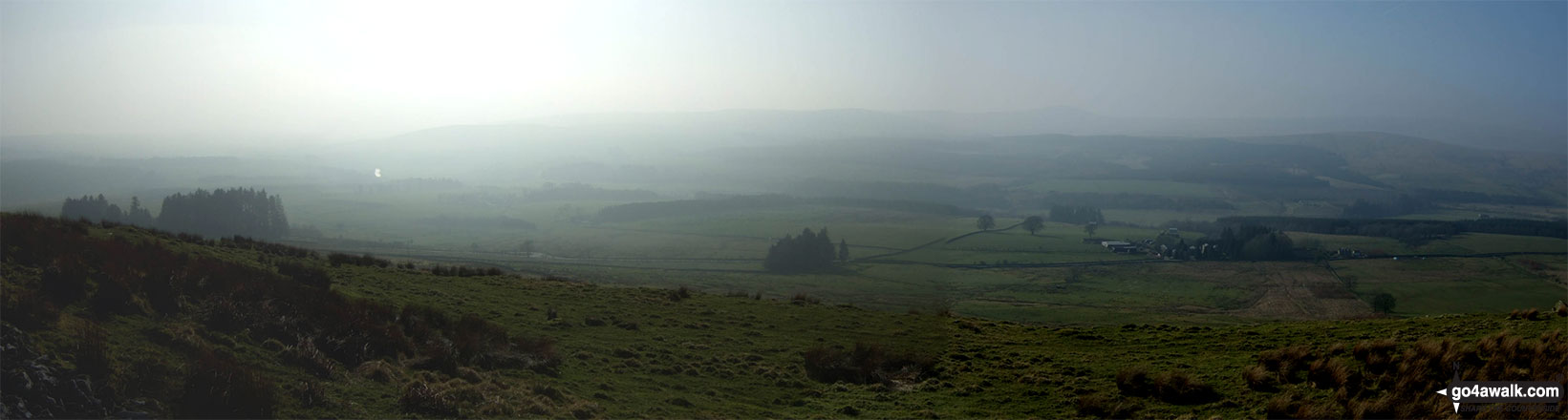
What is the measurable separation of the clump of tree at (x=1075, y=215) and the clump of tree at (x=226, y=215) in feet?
113

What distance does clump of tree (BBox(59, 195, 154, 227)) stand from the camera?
2381 cm

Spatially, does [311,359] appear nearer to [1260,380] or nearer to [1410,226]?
[1260,380]

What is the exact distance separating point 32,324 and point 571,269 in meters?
17.6

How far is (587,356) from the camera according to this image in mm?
12758

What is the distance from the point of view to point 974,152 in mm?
50406

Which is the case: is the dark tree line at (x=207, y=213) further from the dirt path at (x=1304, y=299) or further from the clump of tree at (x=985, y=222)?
the dirt path at (x=1304, y=299)

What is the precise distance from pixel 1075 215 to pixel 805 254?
20.0m

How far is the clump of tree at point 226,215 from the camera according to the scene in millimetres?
25109

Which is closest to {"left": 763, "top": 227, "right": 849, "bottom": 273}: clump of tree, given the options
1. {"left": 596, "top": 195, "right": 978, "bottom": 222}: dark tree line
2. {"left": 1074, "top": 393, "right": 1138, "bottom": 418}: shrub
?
{"left": 596, "top": 195, "right": 978, "bottom": 222}: dark tree line

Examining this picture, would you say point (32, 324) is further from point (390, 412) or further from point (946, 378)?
point (946, 378)

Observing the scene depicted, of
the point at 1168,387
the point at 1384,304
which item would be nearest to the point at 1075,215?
the point at 1384,304

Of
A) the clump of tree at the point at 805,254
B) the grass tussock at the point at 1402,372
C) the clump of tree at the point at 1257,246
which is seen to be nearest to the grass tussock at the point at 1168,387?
the grass tussock at the point at 1402,372

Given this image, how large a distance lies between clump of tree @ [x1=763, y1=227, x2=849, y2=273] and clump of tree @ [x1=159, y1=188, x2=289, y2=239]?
1771cm

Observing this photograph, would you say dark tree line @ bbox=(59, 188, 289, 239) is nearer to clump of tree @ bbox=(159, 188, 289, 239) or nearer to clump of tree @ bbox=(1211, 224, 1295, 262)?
clump of tree @ bbox=(159, 188, 289, 239)
